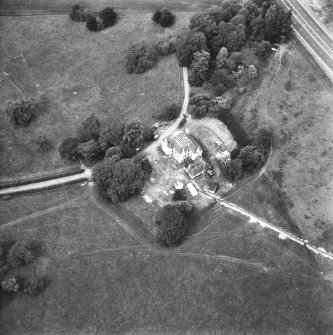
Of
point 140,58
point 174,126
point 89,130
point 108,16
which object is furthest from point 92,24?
point 174,126

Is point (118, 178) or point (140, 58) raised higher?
point (140, 58)

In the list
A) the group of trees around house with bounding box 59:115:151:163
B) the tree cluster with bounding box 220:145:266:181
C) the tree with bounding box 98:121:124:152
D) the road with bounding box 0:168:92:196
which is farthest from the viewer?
the tree with bounding box 98:121:124:152

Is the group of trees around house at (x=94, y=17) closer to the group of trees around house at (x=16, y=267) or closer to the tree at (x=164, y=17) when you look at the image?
the tree at (x=164, y=17)

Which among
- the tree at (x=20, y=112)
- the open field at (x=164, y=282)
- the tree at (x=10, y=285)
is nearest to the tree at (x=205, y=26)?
the tree at (x=20, y=112)

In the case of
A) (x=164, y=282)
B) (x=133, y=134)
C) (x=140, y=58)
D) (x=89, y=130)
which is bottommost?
(x=164, y=282)

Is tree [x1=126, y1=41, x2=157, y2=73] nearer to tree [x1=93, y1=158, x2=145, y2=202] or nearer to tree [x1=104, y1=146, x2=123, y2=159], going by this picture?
tree [x1=104, y1=146, x2=123, y2=159]

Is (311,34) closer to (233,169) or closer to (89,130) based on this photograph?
(233,169)

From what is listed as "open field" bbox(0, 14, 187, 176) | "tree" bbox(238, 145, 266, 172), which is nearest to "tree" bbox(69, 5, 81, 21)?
"open field" bbox(0, 14, 187, 176)
